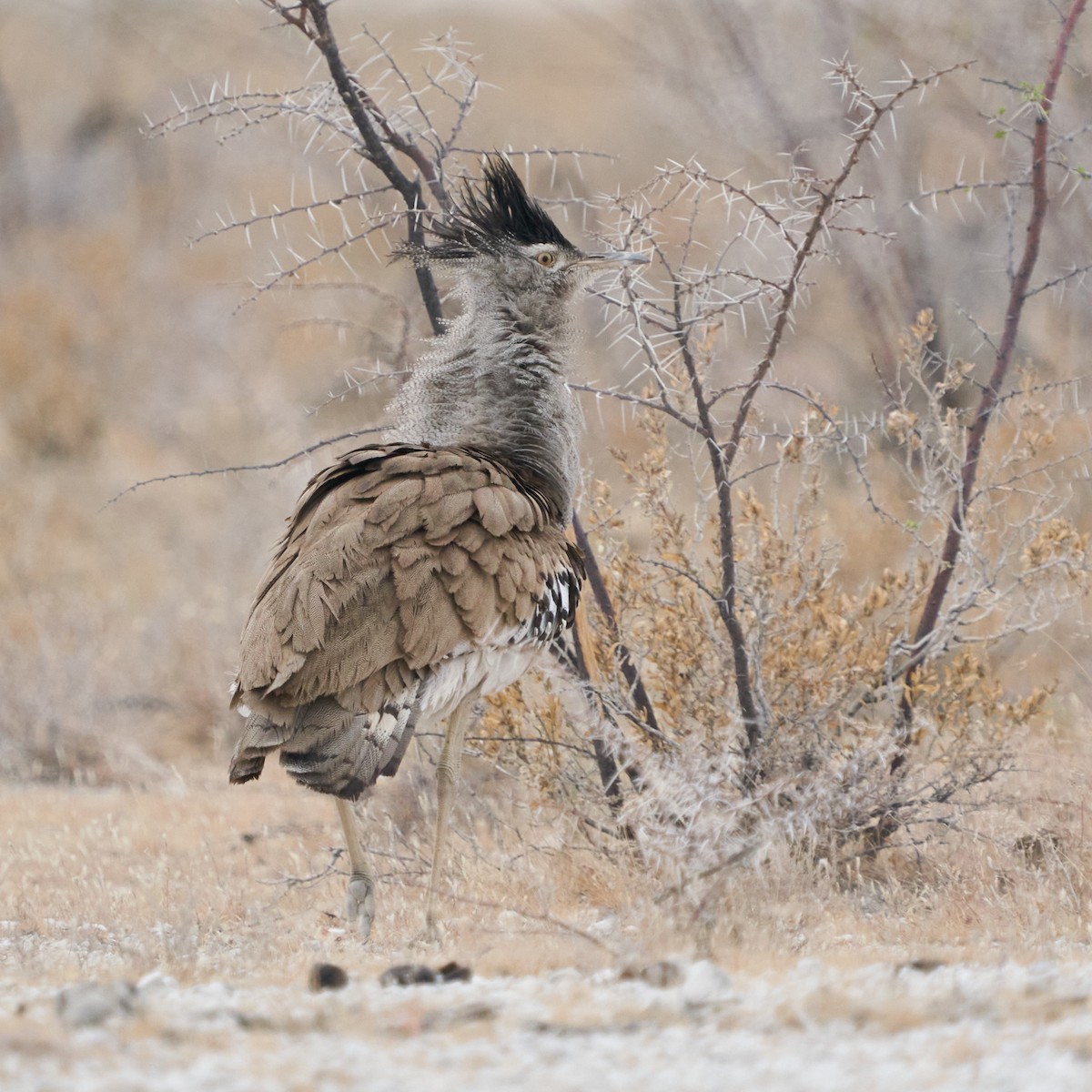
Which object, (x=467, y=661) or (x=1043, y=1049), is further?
(x=467, y=661)

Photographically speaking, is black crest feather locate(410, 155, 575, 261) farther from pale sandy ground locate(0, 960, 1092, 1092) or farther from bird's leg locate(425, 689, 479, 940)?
pale sandy ground locate(0, 960, 1092, 1092)

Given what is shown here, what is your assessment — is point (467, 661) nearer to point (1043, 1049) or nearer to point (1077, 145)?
point (1043, 1049)

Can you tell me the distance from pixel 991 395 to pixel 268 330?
1263cm

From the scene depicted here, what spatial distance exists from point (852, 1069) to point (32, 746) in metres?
6.43

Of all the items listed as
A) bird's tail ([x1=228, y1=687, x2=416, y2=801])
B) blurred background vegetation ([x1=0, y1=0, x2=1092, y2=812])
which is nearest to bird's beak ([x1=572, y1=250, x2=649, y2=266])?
blurred background vegetation ([x1=0, y1=0, x2=1092, y2=812])

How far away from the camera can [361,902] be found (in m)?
4.33

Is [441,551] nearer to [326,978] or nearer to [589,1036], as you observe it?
[326,978]

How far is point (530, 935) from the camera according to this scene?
3.80 metres

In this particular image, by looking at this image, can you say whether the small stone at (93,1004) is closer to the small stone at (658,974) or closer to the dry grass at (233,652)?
the dry grass at (233,652)

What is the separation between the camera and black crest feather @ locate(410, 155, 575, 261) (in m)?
4.88

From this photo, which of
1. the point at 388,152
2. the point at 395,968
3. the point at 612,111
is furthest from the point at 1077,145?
the point at 612,111

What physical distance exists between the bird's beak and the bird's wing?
897 millimetres

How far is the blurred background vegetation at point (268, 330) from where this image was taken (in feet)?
26.1

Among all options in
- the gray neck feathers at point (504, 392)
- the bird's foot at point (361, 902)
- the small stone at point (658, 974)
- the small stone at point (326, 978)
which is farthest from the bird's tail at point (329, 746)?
the gray neck feathers at point (504, 392)
